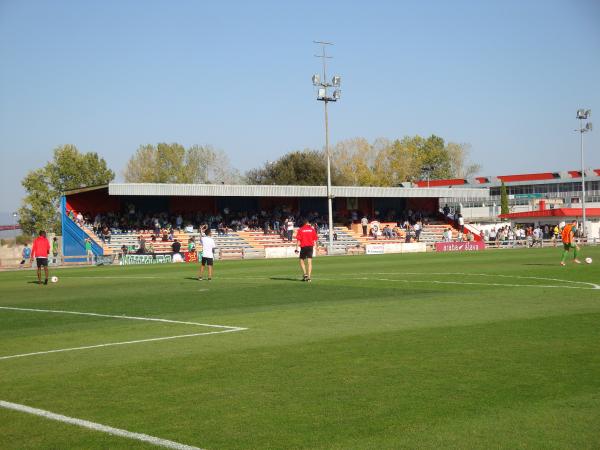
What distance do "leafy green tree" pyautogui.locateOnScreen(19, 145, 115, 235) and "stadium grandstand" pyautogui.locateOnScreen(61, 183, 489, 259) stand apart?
23.0m

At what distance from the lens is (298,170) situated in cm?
10762

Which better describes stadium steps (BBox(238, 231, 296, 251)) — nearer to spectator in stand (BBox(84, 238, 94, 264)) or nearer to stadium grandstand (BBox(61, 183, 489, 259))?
stadium grandstand (BBox(61, 183, 489, 259))

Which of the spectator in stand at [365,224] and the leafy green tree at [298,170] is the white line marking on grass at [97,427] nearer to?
the spectator in stand at [365,224]

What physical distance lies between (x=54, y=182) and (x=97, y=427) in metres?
84.1

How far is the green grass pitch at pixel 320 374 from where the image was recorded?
265 inches

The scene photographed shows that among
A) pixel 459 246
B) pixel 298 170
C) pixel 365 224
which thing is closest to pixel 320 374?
pixel 459 246

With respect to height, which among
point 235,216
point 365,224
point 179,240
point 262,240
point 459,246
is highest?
point 235,216

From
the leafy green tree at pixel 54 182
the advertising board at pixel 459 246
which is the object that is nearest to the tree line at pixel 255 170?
the leafy green tree at pixel 54 182

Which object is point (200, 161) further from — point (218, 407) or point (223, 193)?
point (218, 407)

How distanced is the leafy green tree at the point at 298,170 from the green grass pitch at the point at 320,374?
290ft

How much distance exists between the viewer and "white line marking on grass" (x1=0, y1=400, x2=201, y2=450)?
6.48 m

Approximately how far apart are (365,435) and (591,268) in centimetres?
2465

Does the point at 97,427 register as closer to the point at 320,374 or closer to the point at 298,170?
the point at 320,374

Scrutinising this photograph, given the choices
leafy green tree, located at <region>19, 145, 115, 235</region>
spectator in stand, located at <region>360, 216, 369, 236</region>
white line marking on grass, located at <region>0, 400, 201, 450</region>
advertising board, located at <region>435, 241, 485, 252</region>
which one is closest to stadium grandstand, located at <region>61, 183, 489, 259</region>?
spectator in stand, located at <region>360, 216, 369, 236</region>
